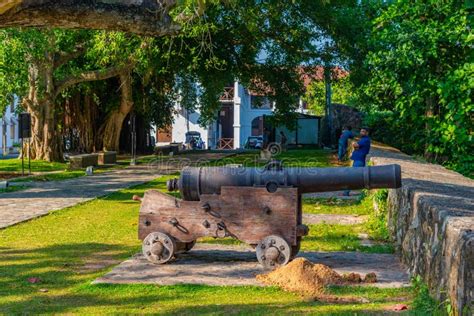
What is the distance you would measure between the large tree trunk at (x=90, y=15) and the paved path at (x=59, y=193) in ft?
16.1

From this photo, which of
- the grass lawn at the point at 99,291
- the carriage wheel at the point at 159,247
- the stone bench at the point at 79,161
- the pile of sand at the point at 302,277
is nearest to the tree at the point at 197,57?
the stone bench at the point at 79,161

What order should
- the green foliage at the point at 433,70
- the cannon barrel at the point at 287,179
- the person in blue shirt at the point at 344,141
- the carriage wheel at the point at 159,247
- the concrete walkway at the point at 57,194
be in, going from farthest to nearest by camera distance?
the person in blue shirt at the point at 344,141 < the green foliage at the point at 433,70 < the concrete walkway at the point at 57,194 < the carriage wheel at the point at 159,247 < the cannon barrel at the point at 287,179

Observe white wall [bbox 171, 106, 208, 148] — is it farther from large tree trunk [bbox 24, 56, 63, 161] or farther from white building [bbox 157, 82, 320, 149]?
large tree trunk [bbox 24, 56, 63, 161]

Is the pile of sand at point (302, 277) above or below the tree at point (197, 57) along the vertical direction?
below

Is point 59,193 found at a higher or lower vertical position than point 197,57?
lower

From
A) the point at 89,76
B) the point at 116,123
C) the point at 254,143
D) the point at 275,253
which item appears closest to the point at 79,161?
the point at 89,76

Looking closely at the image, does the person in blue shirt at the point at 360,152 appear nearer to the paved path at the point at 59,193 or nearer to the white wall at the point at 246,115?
the paved path at the point at 59,193

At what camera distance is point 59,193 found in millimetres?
18547

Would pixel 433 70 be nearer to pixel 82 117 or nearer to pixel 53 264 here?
pixel 53 264

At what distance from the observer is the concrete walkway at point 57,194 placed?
14516 millimetres

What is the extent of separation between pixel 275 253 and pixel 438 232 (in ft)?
7.97

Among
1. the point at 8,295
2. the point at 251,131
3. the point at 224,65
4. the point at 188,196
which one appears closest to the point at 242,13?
the point at 224,65

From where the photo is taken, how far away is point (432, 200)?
7.56m

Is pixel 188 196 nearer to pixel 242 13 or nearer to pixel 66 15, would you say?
pixel 66 15
